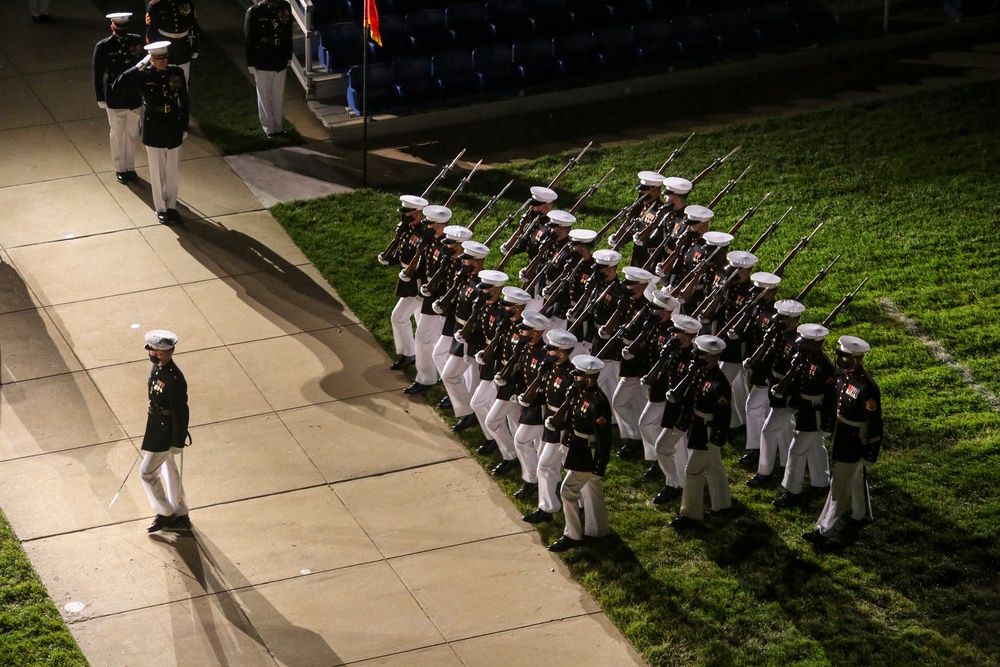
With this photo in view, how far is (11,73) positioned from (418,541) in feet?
38.6

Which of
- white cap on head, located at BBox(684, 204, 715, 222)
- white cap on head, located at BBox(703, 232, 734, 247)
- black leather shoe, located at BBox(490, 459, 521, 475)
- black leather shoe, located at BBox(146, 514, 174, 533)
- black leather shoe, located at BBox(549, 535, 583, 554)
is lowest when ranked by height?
black leather shoe, located at BBox(146, 514, 174, 533)

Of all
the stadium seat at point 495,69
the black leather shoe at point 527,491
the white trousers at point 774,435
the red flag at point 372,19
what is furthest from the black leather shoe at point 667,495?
the stadium seat at point 495,69

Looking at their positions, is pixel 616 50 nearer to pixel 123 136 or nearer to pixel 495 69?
pixel 495 69

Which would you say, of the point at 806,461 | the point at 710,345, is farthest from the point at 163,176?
the point at 806,461

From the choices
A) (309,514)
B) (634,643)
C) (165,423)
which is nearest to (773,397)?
(634,643)

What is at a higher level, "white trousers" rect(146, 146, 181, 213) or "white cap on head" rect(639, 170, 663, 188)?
"white cap on head" rect(639, 170, 663, 188)

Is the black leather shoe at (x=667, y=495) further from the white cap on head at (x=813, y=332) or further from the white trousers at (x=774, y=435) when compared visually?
the white cap on head at (x=813, y=332)

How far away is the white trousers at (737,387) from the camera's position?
12.5m

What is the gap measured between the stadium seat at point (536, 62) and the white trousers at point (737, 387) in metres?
7.90

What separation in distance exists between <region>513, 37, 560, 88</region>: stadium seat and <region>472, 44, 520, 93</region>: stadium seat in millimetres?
115

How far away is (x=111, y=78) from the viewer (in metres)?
16.8

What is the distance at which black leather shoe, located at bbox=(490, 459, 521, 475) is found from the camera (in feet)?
40.3

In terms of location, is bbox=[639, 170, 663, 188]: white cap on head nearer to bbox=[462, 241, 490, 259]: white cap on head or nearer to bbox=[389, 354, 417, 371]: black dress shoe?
bbox=[462, 241, 490, 259]: white cap on head

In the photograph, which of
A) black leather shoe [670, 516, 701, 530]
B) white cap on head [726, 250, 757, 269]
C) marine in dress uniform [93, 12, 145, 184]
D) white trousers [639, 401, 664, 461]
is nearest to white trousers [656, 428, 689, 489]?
white trousers [639, 401, 664, 461]
